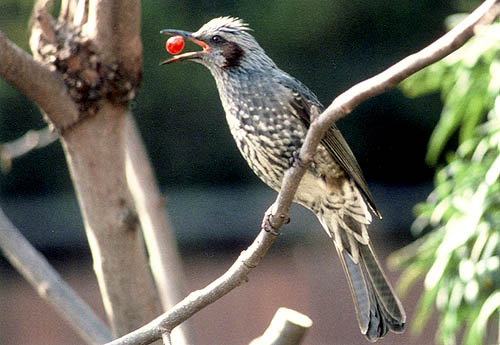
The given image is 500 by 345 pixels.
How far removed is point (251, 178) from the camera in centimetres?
622

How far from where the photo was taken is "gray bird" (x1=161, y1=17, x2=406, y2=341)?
2.63 m

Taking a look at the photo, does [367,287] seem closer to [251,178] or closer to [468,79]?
[468,79]

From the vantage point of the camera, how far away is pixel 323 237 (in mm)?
6188

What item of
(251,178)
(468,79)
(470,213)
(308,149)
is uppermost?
Answer: (308,149)

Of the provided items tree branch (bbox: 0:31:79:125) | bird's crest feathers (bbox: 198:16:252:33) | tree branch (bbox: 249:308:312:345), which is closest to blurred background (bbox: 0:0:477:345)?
bird's crest feathers (bbox: 198:16:252:33)

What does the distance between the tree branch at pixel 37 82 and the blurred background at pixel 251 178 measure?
3.00 meters

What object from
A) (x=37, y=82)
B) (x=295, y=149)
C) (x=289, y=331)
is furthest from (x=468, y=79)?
(x=37, y=82)

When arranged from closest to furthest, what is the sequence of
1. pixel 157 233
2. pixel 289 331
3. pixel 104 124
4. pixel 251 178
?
pixel 289 331, pixel 104 124, pixel 157 233, pixel 251 178

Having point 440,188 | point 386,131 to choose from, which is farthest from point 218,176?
point 440,188

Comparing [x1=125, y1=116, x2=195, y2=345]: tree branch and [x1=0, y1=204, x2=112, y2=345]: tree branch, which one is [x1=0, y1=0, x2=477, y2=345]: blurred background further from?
[x1=0, y1=204, x2=112, y2=345]: tree branch

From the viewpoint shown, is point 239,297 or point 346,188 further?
point 239,297

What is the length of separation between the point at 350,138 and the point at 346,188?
3.30 metres

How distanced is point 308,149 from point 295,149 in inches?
26.6

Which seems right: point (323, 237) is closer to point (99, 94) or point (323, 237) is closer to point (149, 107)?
point (149, 107)
